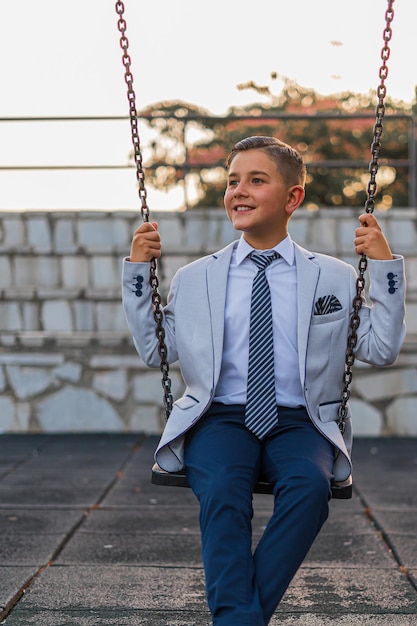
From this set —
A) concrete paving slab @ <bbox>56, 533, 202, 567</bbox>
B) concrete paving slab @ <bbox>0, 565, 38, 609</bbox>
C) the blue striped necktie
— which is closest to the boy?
the blue striped necktie

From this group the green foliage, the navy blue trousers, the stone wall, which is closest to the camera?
the navy blue trousers

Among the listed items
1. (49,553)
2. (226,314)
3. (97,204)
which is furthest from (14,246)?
(226,314)

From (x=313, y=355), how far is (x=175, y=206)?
644 cm

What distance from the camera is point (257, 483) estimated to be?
Result: 9.92 ft

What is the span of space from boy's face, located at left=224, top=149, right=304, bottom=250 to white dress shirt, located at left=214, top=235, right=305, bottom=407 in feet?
0.39

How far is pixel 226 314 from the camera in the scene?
3186 mm

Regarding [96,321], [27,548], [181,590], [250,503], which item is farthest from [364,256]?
[96,321]

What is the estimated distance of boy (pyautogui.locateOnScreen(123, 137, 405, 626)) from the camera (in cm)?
283

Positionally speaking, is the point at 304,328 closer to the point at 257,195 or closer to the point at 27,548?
the point at 257,195

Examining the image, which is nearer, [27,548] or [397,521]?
[27,548]

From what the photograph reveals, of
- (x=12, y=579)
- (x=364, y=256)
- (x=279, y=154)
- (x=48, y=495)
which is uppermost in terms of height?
(x=279, y=154)

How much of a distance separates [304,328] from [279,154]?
56 centimetres

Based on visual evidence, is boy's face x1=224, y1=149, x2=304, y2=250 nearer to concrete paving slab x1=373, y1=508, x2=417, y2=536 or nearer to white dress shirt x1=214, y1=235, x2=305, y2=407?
white dress shirt x1=214, y1=235, x2=305, y2=407

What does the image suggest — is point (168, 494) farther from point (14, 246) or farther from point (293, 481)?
point (14, 246)
